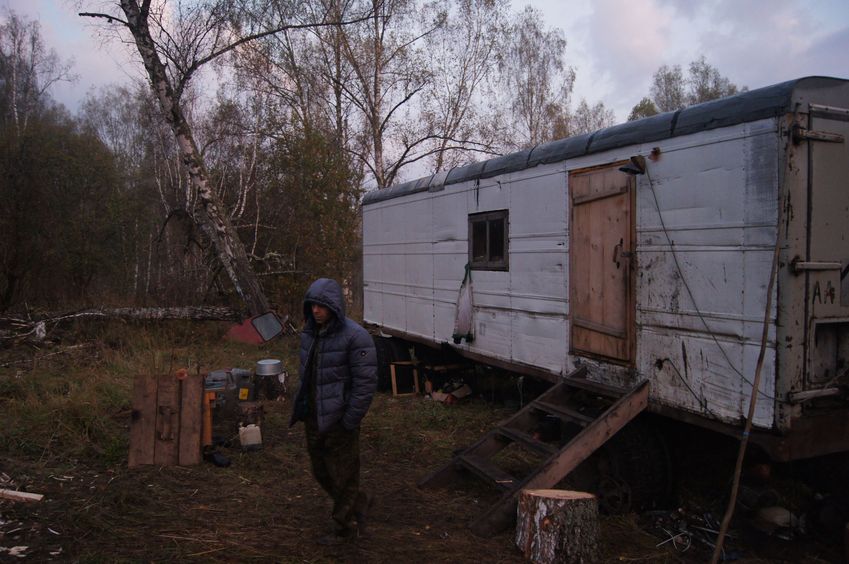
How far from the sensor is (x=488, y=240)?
22.6 ft

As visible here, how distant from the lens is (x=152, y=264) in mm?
19219

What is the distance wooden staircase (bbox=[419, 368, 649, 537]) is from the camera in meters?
4.31

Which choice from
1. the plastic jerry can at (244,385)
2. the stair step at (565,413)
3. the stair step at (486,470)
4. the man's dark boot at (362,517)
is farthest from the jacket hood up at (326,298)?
the plastic jerry can at (244,385)

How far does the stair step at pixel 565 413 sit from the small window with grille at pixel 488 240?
1789mm

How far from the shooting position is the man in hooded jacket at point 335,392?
3.98 metres

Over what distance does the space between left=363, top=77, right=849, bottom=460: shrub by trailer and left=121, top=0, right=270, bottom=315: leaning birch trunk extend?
7.42 meters

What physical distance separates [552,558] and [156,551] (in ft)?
8.05

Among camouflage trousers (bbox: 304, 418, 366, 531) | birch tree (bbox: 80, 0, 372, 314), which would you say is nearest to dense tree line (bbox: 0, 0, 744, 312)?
birch tree (bbox: 80, 0, 372, 314)

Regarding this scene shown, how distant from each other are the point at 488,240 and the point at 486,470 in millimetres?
2852

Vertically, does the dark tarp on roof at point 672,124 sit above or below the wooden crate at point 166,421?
above

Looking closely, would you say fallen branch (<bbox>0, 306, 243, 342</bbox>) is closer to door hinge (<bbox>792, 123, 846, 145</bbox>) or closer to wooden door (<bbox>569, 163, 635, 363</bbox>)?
wooden door (<bbox>569, 163, 635, 363</bbox>)

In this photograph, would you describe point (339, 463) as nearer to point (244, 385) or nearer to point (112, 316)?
point (244, 385)

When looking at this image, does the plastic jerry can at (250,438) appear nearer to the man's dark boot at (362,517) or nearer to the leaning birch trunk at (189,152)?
the man's dark boot at (362,517)

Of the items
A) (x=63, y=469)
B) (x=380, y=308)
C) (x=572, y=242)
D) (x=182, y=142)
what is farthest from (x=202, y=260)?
(x=572, y=242)
